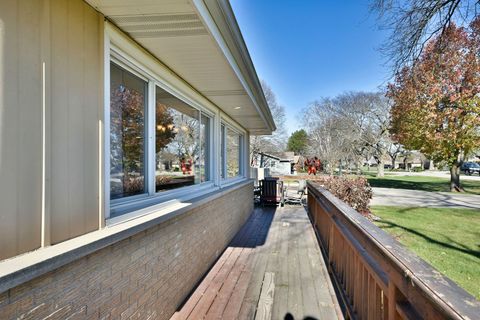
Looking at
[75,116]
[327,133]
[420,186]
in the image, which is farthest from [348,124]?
[75,116]

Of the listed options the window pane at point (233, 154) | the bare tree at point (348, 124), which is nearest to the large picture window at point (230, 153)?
the window pane at point (233, 154)

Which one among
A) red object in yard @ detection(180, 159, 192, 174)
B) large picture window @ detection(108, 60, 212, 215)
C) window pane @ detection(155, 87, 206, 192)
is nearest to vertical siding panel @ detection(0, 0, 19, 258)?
large picture window @ detection(108, 60, 212, 215)

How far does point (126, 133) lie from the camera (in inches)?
94.8

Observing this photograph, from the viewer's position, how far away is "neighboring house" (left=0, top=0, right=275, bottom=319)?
1.26m

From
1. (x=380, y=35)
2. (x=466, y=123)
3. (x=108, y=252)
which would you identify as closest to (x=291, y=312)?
(x=108, y=252)

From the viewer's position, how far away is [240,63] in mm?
2961

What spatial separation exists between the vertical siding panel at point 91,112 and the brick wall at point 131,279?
282mm

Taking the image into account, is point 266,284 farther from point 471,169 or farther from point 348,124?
point 471,169

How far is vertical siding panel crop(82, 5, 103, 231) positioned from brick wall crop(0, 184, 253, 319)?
282mm

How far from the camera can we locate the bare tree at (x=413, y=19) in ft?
18.7

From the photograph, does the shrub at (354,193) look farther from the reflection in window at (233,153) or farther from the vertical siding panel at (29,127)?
the vertical siding panel at (29,127)

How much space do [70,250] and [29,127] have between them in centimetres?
61

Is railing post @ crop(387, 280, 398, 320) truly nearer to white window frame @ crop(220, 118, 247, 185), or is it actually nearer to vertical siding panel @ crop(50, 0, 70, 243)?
vertical siding panel @ crop(50, 0, 70, 243)

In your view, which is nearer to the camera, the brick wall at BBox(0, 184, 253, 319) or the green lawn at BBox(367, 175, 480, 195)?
the brick wall at BBox(0, 184, 253, 319)
